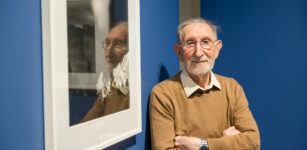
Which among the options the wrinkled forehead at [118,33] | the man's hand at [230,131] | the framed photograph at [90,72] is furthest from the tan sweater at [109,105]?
the man's hand at [230,131]

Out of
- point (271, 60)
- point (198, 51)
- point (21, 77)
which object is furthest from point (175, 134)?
point (271, 60)

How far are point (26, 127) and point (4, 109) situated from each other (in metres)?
0.09

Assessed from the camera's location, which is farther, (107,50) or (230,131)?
(230,131)

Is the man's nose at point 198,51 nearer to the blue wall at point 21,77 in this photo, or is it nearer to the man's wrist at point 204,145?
the man's wrist at point 204,145

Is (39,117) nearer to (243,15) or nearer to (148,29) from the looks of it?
(148,29)

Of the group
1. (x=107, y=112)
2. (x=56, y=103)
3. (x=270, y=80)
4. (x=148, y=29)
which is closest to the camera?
(x=56, y=103)

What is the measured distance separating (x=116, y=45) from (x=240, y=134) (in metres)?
0.86

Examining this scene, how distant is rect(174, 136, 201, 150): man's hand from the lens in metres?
1.48

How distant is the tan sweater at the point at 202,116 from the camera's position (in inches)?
58.9

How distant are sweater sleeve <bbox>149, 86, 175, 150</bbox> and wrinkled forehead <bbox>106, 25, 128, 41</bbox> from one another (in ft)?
1.38

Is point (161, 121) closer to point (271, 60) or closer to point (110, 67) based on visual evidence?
point (110, 67)

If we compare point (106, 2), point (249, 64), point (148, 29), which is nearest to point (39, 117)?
point (106, 2)

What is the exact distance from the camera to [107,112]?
114 cm

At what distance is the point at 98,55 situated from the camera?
1.06m
